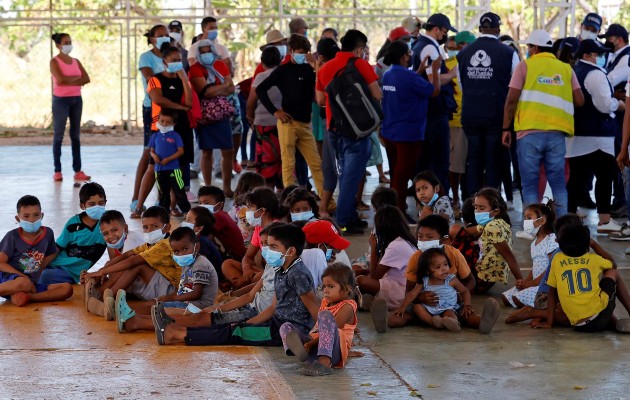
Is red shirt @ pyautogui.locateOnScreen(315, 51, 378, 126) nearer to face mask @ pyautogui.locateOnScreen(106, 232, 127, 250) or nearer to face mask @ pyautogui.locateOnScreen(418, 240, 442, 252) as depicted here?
face mask @ pyautogui.locateOnScreen(106, 232, 127, 250)

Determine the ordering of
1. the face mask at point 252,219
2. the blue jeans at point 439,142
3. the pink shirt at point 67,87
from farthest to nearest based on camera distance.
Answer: the pink shirt at point 67,87 → the blue jeans at point 439,142 → the face mask at point 252,219

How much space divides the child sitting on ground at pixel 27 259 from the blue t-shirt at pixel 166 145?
3.14 m

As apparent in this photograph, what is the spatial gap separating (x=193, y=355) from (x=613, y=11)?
107 feet

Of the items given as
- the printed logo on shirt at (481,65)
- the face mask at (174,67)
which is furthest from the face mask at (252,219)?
the face mask at (174,67)

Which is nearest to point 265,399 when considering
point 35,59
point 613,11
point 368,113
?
point 368,113

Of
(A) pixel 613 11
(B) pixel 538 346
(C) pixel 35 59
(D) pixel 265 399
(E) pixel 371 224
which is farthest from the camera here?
(A) pixel 613 11

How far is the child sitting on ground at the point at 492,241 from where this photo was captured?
8.41 meters

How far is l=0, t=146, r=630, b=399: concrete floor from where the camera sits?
595 centimetres

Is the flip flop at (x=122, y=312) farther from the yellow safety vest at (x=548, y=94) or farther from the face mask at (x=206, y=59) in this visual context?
the face mask at (x=206, y=59)

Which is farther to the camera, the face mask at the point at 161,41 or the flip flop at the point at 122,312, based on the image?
the face mask at the point at 161,41

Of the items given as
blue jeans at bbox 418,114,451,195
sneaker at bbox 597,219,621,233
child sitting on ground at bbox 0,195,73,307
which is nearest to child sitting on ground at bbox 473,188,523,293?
sneaker at bbox 597,219,621,233

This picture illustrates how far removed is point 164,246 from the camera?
8156 millimetres

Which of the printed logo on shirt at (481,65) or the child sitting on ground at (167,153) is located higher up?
the printed logo on shirt at (481,65)

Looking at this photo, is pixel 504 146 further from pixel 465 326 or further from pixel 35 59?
pixel 35 59
